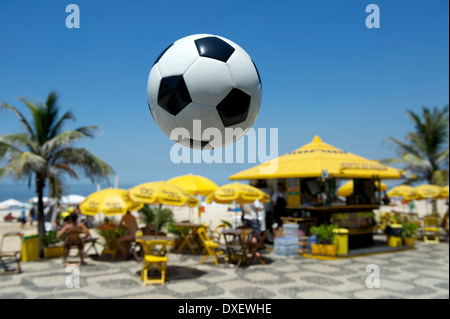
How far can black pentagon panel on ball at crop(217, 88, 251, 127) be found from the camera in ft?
Result: 4.75

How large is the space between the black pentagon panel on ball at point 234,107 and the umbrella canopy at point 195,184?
11046 millimetres

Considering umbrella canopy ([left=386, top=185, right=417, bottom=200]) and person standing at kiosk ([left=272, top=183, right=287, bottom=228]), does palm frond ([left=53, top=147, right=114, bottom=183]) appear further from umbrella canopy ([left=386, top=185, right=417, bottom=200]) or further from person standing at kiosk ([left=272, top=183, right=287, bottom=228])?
umbrella canopy ([left=386, top=185, right=417, bottom=200])

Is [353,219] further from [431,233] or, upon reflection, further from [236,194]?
[236,194]

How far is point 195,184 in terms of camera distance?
42.3 ft

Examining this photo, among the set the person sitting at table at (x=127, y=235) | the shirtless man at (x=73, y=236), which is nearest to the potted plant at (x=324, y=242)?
the person sitting at table at (x=127, y=235)

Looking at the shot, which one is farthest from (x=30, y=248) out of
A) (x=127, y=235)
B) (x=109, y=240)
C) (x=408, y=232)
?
(x=408, y=232)

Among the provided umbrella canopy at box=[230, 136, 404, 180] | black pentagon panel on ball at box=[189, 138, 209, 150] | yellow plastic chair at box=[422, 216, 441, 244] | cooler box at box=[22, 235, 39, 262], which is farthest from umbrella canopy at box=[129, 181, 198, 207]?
yellow plastic chair at box=[422, 216, 441, 244]

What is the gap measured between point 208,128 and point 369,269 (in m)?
9.64

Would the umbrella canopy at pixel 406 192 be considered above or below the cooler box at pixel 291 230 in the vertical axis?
above

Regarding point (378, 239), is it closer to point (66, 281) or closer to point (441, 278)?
point (441, 278)

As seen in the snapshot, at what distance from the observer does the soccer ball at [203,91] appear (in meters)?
1.44

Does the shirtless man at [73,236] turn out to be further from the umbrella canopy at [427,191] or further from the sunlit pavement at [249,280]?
the umbrella canopy at [427,191]
